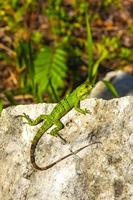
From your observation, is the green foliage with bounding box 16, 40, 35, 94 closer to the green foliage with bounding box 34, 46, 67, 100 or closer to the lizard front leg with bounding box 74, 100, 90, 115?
the green foliage with bounding box 34, 46, 67, 100

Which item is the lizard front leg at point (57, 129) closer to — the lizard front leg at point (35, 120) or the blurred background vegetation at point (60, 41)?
the lizard front leg at point (35, 120)

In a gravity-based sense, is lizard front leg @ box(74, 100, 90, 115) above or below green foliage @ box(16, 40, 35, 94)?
below

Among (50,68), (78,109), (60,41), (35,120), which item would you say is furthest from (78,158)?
(60,41)

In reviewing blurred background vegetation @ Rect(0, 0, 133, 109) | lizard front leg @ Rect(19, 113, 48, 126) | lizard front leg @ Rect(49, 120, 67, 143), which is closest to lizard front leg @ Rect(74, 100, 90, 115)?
lizard front leg @ Rect(49, 120, 67, 143)

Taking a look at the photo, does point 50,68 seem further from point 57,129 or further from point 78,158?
point 78,158

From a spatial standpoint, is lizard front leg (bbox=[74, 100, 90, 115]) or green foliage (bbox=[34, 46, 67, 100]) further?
green foliage (bbox=[34, 46, 67, 100])

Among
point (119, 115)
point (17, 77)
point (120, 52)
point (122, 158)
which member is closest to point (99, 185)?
point (122, 158)

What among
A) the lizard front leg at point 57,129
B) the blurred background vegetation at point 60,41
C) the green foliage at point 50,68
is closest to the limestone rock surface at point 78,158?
the lizard front leg at point 57,129

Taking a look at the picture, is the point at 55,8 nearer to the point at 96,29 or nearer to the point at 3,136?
the point at 96,29
